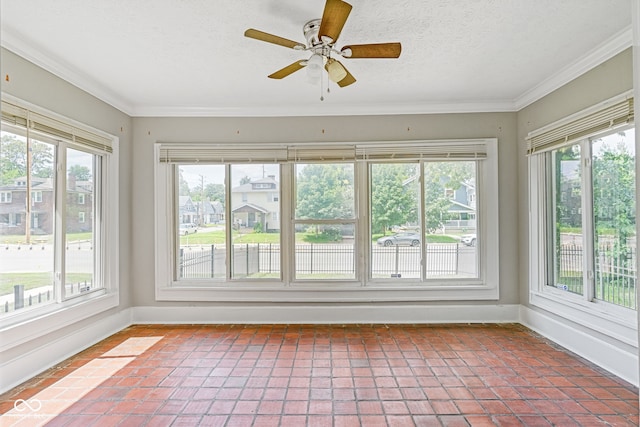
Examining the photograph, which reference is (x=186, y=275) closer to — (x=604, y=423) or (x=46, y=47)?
(x=46, y=47)

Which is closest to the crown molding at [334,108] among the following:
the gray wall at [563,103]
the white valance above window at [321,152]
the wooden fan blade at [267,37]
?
the gray wall at [563,103]

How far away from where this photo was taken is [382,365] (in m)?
3.29

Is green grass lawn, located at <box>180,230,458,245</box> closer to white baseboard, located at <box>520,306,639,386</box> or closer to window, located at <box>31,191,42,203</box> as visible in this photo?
window, located at <box>31,191,42,203</box>

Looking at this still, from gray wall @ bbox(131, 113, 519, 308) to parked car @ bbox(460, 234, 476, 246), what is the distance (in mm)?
313

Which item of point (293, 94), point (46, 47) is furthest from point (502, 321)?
point (46, 47)

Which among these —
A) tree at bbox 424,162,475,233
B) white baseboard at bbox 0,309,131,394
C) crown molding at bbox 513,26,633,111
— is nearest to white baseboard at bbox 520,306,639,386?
tree at bbox 424,162,475,233

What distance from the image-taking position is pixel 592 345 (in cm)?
333

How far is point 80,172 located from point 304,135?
2.43 meters

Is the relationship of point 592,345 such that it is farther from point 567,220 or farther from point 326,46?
point 326,46

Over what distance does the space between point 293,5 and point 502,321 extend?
407cm

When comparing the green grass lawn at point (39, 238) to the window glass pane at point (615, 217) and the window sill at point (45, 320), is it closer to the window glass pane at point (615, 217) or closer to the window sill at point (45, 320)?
the window sill at point (45, 320)

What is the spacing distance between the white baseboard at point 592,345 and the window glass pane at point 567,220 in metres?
0.38

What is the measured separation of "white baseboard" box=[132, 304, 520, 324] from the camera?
14.8 ft

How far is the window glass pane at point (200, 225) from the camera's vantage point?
4.68 m
